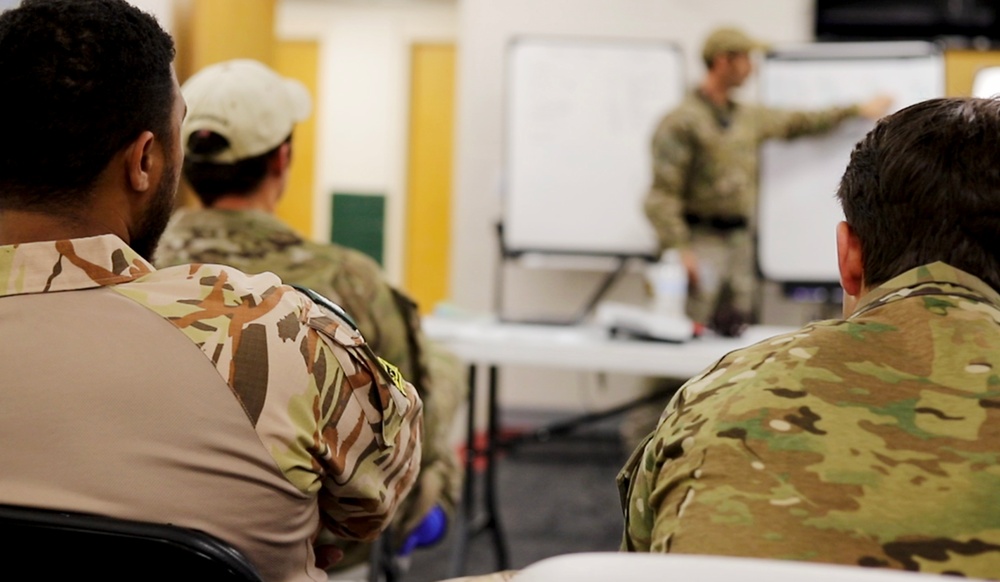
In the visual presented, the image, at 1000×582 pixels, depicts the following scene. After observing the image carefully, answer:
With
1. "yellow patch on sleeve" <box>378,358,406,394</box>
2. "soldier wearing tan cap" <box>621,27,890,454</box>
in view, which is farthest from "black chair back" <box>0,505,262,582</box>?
"soldier wearing tan cap" <box>621,27,890,454</box>

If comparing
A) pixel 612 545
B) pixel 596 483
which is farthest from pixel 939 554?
pixel 596 483

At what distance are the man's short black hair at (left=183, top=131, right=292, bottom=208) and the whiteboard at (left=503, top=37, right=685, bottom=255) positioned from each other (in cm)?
303

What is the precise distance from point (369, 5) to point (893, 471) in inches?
285

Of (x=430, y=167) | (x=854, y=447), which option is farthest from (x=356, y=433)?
(x=430, y=167)

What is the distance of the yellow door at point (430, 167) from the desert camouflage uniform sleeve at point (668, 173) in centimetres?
348

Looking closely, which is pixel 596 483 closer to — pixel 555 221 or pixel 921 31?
pixel 555 221

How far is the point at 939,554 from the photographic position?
2.44 ft

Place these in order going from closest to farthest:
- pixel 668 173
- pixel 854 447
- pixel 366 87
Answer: pixel 854 447 < pixel 668 173 < pixel 366 87

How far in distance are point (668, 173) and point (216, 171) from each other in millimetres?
2659

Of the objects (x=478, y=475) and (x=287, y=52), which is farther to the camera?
(x=287, y=52)

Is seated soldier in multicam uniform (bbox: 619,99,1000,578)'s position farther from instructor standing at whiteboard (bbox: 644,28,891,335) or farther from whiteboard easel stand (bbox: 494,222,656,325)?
whiteboard easel stand (bbox: 494,222,656,325)

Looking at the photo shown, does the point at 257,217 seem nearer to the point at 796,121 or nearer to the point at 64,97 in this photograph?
the point at 64,97

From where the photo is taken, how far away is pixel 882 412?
805mm

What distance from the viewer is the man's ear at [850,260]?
101 cm
